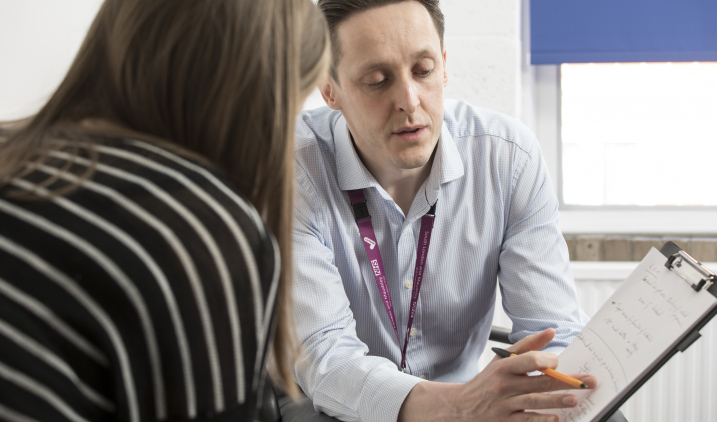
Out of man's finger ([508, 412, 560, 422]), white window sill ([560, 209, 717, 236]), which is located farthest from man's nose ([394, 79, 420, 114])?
white window sill ([560, 209, 717, 236])

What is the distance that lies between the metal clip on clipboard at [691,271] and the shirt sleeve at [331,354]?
19.3 inches

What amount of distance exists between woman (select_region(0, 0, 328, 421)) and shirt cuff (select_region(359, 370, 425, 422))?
431mm

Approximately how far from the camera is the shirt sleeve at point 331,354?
1.09 m

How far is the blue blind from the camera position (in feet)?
7.28

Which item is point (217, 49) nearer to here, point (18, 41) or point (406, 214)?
point (406, 214)

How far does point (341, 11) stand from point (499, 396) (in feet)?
3.24

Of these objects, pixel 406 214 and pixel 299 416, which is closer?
pixel 299 416

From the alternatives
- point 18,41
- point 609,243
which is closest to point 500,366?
point 609,243

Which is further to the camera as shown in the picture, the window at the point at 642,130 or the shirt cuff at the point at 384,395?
the window at the point at 642,130

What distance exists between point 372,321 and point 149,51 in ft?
3.05

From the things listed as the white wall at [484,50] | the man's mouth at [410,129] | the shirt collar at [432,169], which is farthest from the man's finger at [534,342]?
the white wall at [484,50]

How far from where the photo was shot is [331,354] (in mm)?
1186

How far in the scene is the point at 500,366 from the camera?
3.18 ft

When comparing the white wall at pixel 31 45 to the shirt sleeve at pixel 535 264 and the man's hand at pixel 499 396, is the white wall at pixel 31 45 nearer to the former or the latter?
the shirt sleeve at pixel 535 264
